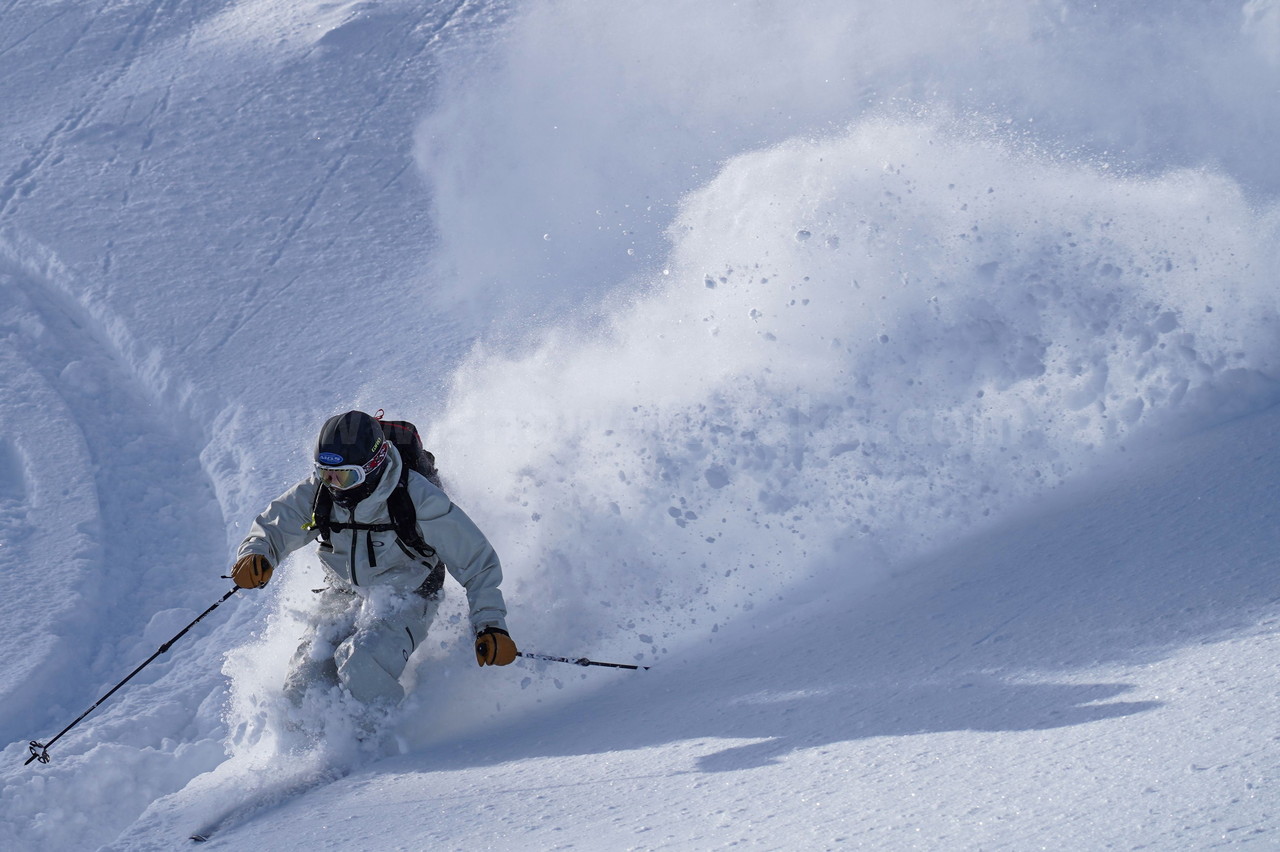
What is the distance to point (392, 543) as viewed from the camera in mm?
4379

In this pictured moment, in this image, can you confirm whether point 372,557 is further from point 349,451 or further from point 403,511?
point 349,451

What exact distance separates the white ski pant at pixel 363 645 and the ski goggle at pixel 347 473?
612 mm

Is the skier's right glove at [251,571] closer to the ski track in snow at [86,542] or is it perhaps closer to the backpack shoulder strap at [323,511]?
the backpack shoulder strap at [323,511]

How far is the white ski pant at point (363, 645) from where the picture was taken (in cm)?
422

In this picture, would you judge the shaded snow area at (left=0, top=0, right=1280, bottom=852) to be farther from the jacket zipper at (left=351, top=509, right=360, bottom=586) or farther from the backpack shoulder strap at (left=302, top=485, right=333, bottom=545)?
the backpack shoulder strap at (left=302, top=485, right=333, bottom=545)

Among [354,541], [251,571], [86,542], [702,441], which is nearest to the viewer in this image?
[251,571]

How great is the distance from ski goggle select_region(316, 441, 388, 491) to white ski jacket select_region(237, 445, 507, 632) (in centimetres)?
14

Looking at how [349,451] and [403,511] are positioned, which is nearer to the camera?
[349,451]

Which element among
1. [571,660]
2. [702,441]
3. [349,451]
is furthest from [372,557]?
[702,441]

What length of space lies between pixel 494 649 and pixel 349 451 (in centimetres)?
94

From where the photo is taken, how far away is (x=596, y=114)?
11.2 metres

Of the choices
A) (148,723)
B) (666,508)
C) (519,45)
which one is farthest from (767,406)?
(519,45)

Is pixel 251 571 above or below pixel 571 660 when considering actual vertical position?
above

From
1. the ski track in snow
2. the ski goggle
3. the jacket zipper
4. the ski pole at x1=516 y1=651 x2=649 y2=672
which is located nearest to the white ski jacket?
the jacket zipper
